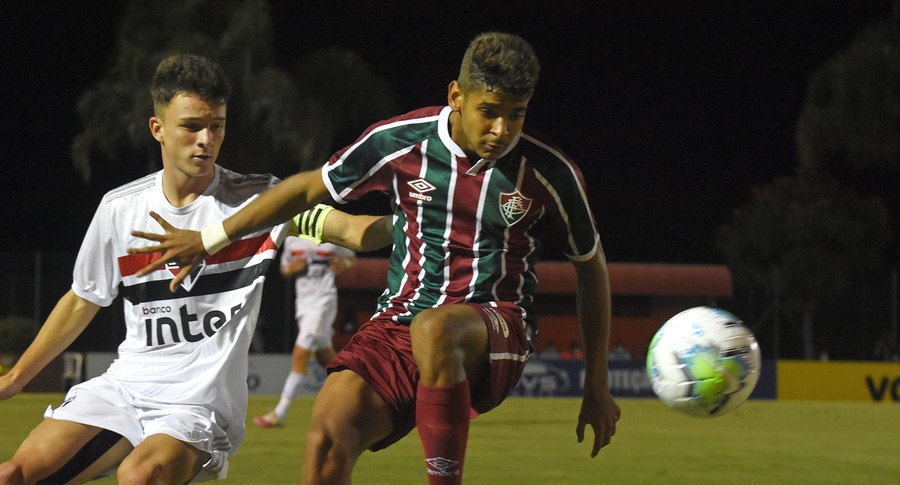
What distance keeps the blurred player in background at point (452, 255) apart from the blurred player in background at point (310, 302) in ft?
24.6

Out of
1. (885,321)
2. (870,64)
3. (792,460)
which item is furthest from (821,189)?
(792,460)

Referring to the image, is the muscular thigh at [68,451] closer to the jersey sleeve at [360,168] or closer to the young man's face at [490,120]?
the jersey sleeve at [360,168]

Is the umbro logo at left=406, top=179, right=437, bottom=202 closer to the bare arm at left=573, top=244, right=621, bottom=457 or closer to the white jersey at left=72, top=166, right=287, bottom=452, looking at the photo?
the white jersey at left=72, top=166, right=287, bottom=452

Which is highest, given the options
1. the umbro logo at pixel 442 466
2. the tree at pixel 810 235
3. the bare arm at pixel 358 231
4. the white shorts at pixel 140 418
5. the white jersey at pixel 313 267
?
the bare arm at pixel 358 231

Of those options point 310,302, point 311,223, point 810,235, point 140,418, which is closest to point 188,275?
point 140,418

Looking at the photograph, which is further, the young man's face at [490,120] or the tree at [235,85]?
the tree at [235,85]

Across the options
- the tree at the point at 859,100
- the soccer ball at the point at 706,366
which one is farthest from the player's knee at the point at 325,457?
the tree at the point at 859,100

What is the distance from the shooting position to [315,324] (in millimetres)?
13281

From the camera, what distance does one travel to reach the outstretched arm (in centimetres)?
435

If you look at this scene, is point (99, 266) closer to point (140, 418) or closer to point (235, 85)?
point (140, 418)

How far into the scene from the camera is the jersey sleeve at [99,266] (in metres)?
4.75

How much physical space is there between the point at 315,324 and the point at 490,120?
9038 millimetres

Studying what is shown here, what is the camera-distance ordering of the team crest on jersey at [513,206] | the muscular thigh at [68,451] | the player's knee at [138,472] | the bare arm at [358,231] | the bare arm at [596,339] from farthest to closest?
1. the bare arm at [358,231]
2. the bare arm at [596,339]
3. the team crest on jersey at [513,206]
4. the muscular thigh at [68,451]
5. the player's knee at [138,472]

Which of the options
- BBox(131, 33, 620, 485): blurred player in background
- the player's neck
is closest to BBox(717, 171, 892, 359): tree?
BBox(131, 33, 620, 485): blurred player in background
